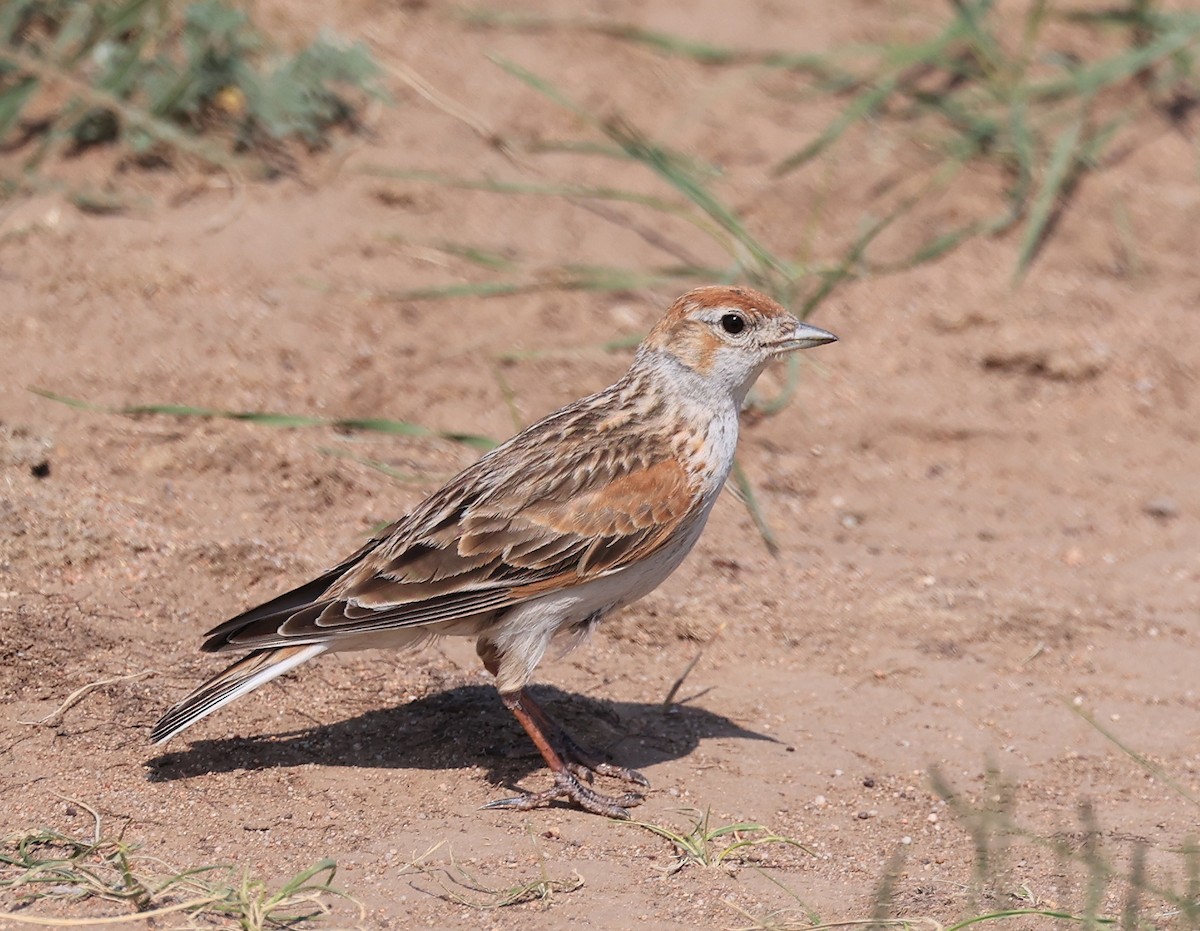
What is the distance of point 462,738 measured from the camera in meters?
5.62

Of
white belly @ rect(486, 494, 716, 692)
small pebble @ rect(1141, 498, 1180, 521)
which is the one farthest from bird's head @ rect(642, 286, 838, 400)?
small pebble @ rect(1141, 498, 1180, 521)

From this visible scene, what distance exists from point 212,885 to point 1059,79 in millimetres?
7831

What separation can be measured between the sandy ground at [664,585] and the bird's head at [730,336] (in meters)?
1.27

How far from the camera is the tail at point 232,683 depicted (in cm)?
489

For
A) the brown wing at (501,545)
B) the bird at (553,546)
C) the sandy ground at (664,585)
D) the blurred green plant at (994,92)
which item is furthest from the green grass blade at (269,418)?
the blurred green plant at (994,92)

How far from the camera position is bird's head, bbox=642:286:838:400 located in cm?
558

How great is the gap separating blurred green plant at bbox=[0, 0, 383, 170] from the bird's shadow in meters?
4.18

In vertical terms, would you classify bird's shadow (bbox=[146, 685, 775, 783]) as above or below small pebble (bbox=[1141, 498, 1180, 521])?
below

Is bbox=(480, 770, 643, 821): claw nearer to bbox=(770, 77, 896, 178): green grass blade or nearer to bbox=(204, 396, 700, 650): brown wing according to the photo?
bbox=(204, 396, 700, 650): brown wing

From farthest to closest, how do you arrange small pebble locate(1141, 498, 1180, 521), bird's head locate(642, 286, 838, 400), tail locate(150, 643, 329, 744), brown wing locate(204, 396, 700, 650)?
small pebble locate(1141, 498, 1180, 521), bird's head locate(642, 286, 838, 400), brown wing locate(204, 396, 700, 650), tail locate(150, 643, 329, 744)

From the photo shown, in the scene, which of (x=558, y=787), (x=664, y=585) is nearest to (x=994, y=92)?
(x=664, y=585)

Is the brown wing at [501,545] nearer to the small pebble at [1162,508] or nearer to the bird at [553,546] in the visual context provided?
Result: the bird at [553,546]

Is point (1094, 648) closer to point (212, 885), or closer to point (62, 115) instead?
point (212, 885)

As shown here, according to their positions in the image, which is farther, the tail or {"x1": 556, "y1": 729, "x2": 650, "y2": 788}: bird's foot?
{"x1": 556, "y1": 729, "x2": 650, "y2": 788}: bird's foot
